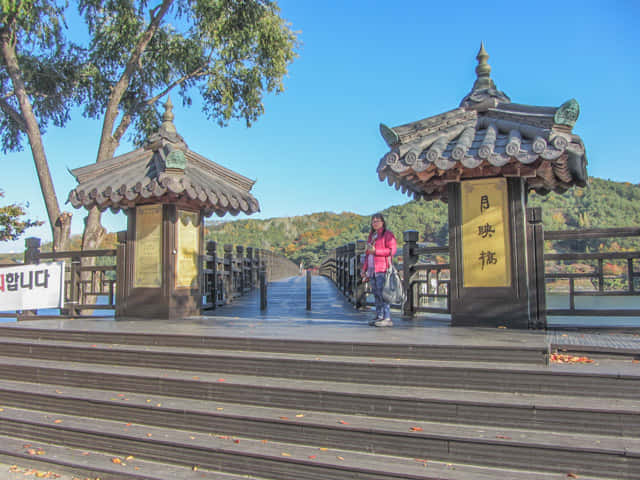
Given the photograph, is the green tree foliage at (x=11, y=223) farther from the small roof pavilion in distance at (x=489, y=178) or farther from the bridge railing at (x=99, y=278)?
the small roof pavilion in distance at (x=489, y=178)

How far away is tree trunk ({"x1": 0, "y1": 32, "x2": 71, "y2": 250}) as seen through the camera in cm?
1146

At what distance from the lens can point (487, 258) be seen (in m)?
6.51

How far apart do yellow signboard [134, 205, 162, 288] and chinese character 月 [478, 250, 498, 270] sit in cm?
560

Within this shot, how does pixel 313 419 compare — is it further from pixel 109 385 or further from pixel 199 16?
pixel 199 16

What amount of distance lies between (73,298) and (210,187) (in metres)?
3.73

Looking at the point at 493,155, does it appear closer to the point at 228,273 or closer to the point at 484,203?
the point at 484,203

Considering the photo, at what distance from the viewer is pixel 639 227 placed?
594cm

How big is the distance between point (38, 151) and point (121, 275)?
5752 millimetres

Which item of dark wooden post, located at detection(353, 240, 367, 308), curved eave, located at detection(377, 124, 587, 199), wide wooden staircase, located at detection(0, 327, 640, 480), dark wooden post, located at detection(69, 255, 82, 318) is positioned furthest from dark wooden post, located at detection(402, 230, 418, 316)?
dark wooden post, located at detection(69, 255, 82, 318)

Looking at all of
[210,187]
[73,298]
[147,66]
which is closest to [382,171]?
[210,187]

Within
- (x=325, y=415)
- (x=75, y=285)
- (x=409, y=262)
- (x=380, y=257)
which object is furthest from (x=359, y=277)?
(x=325, y=415)

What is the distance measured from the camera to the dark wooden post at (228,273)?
40.4 feet

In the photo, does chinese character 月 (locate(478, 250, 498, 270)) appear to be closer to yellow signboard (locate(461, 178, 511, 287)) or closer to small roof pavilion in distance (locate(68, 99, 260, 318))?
yellow signboard (locate(461, 178, 511, 287))

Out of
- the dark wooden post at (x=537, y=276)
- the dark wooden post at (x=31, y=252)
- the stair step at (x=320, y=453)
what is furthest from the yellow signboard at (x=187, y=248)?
the dark wooden post at (x=537, y=276)
